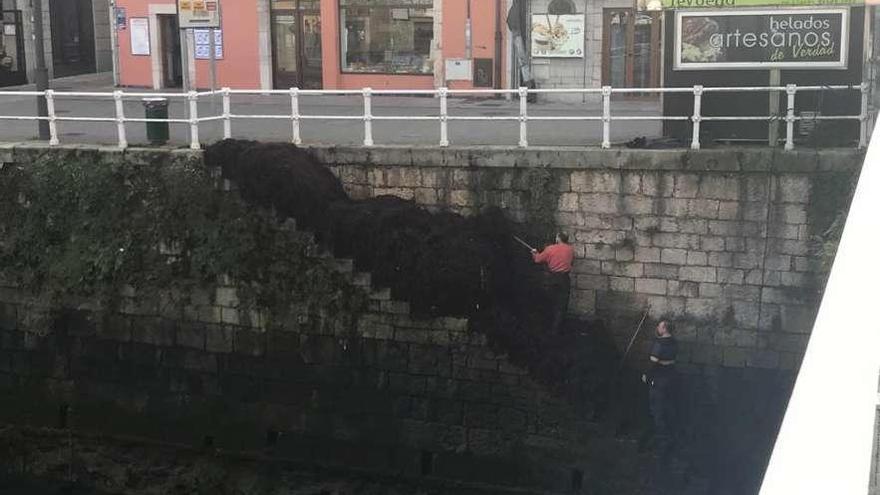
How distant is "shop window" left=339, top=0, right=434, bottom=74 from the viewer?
22.2 metres

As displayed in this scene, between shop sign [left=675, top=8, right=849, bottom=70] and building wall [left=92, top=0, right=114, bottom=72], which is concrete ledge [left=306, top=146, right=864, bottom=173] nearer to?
shop sign [left=675, top=8, right=849, bottom=70]

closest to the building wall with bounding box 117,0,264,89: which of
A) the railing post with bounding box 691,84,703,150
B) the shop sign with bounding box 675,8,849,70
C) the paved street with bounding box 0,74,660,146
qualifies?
the paved street with bounding box 0,74,660,146

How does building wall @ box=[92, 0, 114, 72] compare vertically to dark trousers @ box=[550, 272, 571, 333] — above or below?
above

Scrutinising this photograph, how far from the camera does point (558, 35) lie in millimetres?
21062

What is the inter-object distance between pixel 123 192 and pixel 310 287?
2.92m

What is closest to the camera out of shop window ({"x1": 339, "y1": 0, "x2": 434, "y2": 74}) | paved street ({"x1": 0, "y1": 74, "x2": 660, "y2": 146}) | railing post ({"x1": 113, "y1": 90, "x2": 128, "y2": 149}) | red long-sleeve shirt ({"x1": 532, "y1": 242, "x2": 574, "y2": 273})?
red long-sleeve shirt ({"x1": 532, "y1": 242, "x2": 574, "y2": 273})

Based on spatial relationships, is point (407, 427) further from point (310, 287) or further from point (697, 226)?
point (697, 226)

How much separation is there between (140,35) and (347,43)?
230 inches

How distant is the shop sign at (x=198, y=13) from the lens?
48.8ft

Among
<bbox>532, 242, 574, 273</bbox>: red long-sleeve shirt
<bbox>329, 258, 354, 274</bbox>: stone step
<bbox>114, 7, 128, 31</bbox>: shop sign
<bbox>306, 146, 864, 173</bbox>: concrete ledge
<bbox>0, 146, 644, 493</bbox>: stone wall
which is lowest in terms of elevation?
<bbox>0, 146, 644, 493</bbox>: stone wall

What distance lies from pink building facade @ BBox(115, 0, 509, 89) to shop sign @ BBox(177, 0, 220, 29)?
597 centimetres

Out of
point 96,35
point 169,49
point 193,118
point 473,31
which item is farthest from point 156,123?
point 96,35

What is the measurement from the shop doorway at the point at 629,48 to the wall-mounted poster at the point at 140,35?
11.3 metres

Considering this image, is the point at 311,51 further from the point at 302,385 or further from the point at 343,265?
the point at 302,385
